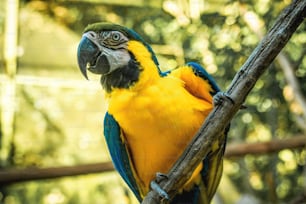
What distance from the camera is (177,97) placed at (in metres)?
1.65

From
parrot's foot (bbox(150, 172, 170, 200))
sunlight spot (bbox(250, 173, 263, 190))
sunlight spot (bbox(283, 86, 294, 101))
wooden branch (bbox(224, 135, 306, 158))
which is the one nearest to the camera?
parrot's foot (bbox(150, 172, 170, 200))

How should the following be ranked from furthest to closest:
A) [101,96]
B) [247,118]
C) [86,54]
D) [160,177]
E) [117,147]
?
[101,96], [247,118], [117,147], [86,54], [160,177]

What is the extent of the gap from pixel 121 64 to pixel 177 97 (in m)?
0.19

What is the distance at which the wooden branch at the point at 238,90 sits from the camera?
1359 millimetres

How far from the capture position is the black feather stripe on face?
5.35ft

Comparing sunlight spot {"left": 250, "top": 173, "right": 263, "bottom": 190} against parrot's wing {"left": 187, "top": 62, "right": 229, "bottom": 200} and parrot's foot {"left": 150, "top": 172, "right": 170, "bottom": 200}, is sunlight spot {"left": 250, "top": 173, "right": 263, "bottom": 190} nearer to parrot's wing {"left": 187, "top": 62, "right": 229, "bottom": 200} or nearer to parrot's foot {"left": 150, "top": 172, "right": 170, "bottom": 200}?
parrot's wing {"left": 187, "top": 62, "right": 229, "bottom": 200}

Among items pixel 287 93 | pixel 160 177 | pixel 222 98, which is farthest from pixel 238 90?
pixel 287 93

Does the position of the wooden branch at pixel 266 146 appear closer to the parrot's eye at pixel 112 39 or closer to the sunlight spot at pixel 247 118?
the sunlight spot at pixel 247 118

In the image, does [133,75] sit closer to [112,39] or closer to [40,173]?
[112,39]

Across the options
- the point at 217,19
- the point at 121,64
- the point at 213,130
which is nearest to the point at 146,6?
the point at 217,19

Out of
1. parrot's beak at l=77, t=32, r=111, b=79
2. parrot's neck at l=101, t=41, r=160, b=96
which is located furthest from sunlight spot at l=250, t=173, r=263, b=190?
parrot's beak at l=77, t=32, r=111, b=79

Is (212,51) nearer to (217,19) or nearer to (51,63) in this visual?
(217,19)

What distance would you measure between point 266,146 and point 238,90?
46.3 inches

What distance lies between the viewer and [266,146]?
251 cm
